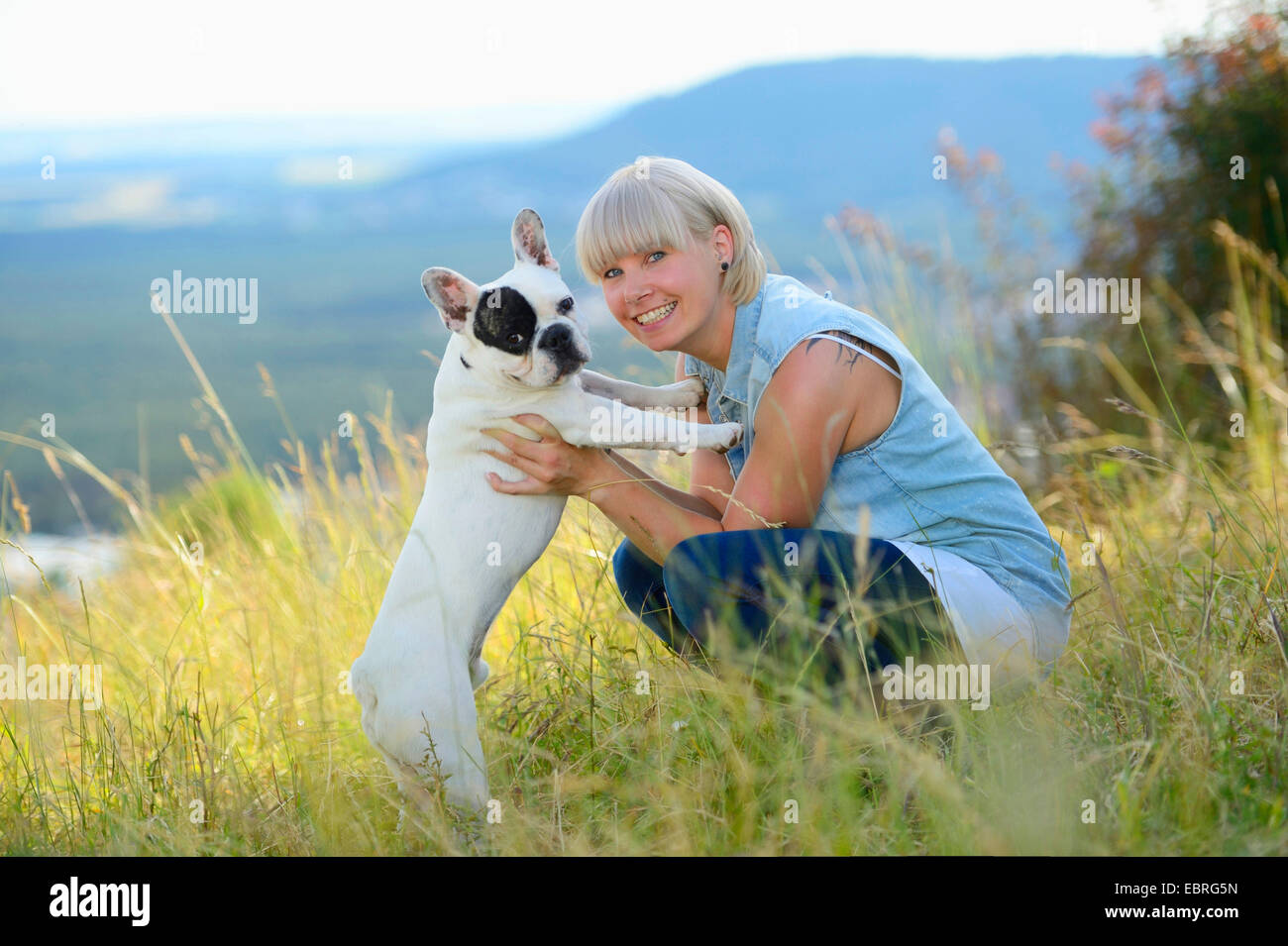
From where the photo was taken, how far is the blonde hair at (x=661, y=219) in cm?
278

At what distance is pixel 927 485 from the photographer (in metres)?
2.78

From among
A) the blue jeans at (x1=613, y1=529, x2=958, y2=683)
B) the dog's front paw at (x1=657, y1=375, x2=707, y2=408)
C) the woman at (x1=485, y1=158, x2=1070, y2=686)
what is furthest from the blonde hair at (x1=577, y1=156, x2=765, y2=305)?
the blue jeans at (x1=613, y1=529, x2=958, y2=683)

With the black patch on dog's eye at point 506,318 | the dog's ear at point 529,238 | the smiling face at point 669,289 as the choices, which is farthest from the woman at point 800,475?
the black patch on dog's eye at point 506,318

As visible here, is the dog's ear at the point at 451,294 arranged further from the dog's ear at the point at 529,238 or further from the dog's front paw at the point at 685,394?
the dog's front paw at the point at 685,394

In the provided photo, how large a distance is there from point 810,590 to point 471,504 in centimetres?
95

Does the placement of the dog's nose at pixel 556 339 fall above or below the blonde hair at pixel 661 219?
below

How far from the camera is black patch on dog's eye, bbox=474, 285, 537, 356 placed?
8.68 feet

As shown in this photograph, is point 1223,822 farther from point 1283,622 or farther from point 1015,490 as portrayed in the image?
point 1015,490

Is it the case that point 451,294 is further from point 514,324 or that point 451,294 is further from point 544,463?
point 544,463

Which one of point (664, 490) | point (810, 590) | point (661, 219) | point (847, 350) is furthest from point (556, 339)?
point (810, 590)

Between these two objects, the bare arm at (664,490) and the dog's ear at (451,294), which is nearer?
the dog's ear at (451,294)

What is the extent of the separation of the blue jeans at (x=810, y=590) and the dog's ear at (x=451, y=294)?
0.86 meters

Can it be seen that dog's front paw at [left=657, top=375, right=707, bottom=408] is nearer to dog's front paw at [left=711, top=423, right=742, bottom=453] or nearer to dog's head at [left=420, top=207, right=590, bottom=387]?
dog's front paw at [left=711, top=423, right=742, bottom=453]
